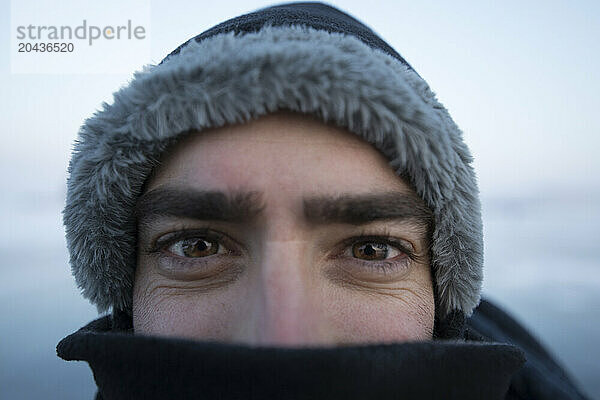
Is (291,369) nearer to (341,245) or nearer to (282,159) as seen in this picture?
(341,245)

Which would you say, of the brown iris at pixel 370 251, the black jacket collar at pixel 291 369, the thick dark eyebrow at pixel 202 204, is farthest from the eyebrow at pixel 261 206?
the black jacket collar at pixel 291 369

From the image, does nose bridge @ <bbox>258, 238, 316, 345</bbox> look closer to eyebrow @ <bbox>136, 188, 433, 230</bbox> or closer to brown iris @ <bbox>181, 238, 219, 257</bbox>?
eyebrow @ <bbox>136, 188, 433, 230</bbox>

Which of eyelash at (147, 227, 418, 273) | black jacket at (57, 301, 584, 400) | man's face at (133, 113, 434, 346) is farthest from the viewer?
eyelash at (147, 227, 418, 273)

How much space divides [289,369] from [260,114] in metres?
0.60

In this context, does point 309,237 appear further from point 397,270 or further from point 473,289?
point 473,289

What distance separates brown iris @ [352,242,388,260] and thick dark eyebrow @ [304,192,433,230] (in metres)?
0.10

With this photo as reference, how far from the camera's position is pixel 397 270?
4.29 ft

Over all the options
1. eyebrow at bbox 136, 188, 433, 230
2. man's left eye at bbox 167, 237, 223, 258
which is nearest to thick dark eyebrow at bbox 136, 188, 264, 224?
eyebrow at bbox 136, 188, 433, 230

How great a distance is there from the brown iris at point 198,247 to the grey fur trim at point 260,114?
0.63 feet

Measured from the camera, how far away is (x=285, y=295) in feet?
3.56

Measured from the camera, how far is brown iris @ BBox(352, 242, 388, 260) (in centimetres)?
127

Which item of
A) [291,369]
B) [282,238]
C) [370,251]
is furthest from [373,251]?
[291,369]

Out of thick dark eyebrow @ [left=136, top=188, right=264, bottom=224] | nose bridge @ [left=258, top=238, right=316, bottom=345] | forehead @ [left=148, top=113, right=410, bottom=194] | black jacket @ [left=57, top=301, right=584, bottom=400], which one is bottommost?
black jacket @ [left=57, top=301, right=584, bottom=400]

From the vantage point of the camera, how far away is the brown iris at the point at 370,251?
4.16 feet
